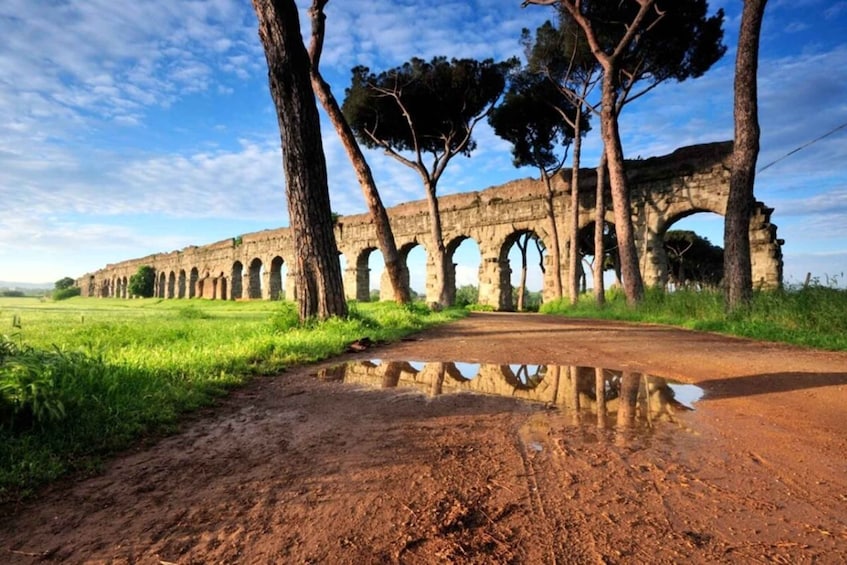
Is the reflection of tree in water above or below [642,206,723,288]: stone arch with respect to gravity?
below

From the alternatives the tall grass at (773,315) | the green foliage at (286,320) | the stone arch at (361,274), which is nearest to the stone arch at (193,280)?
the stone arch at (361,274)

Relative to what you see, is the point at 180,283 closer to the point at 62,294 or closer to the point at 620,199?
the point at 62,294

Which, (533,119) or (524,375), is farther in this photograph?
(533,119)

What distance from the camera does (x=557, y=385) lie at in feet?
10.6

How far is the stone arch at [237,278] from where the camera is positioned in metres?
30.9

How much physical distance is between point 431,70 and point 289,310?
12.7m

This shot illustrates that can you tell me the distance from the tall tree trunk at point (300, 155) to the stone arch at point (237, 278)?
1040 inches

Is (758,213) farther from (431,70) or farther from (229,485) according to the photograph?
(229,485)

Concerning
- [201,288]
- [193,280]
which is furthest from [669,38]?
[193,280]

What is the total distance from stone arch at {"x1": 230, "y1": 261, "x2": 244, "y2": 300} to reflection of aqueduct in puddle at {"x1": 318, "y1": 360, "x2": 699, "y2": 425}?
2910 cm

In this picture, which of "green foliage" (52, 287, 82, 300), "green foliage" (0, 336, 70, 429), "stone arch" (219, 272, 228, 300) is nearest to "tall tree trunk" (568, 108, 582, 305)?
"green foliage" (0, 336, 70, 429)

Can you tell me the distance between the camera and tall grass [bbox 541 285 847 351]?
5.29 meters

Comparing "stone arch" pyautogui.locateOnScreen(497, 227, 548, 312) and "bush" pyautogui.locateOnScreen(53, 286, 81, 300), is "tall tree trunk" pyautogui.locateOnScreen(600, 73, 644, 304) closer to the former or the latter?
"stone arch" pyautogui.locateOnScreen(497, 227, 548, 312)

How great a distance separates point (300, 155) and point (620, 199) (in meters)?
7.87
